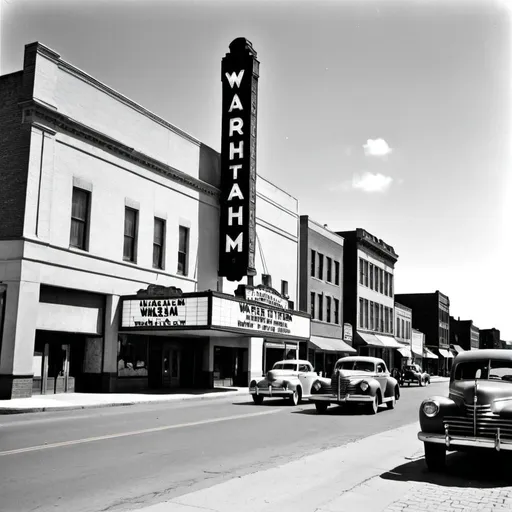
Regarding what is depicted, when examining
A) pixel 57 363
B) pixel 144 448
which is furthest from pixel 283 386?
pixel 144 448

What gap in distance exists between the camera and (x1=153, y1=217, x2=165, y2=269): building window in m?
28.7

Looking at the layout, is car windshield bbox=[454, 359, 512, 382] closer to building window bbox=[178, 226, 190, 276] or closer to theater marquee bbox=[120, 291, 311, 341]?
theater marquee bbox=[120, 291, 311, 341]

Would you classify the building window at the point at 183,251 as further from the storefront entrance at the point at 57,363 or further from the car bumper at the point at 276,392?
the car bumper at the point at 276,392

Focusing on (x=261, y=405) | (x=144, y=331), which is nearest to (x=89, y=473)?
(x=261, y=405)

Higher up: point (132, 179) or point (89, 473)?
point (132, 179)

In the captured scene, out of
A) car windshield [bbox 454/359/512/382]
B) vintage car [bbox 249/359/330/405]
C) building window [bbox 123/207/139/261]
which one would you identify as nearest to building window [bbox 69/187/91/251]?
building window [bbox 123/207/139/261]

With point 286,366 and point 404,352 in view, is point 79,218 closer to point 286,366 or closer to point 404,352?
point 286,366

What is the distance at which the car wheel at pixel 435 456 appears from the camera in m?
9.30

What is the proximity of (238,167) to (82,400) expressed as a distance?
15.5 m

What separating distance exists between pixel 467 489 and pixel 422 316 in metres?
82.3

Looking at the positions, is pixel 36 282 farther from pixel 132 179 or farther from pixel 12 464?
pixel 12 464

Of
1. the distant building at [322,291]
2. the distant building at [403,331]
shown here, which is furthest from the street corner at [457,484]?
the distant building at [403,331]

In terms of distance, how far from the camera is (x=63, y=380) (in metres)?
23.7

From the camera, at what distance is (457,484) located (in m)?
8.38
